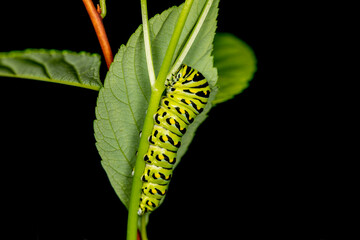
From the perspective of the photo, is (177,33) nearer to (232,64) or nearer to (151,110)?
(151,110)

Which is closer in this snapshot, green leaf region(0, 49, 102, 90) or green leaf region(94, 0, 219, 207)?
green leaf region(0, 49, 102, 90)

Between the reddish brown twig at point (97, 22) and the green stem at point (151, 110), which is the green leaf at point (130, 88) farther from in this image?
the green stem at point (151, 110)

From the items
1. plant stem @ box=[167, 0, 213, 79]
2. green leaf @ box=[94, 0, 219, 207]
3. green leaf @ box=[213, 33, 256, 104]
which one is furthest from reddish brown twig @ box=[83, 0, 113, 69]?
green leaf @ box=[213, 33, 256, 104]

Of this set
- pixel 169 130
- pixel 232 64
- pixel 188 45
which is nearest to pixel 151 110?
pixel 188 45

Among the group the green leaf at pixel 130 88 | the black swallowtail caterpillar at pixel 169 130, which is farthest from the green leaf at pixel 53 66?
Result: the black swallowtail caterpillar at pixel 169 130

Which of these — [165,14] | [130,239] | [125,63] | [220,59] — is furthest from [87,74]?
[220,59]

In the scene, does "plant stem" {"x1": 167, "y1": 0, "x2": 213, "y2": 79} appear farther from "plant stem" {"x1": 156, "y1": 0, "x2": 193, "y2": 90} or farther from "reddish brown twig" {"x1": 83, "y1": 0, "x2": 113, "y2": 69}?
"reddish brown twig" {"x1": 83, "y1": 0, "x2": 113, "y2": 69}
